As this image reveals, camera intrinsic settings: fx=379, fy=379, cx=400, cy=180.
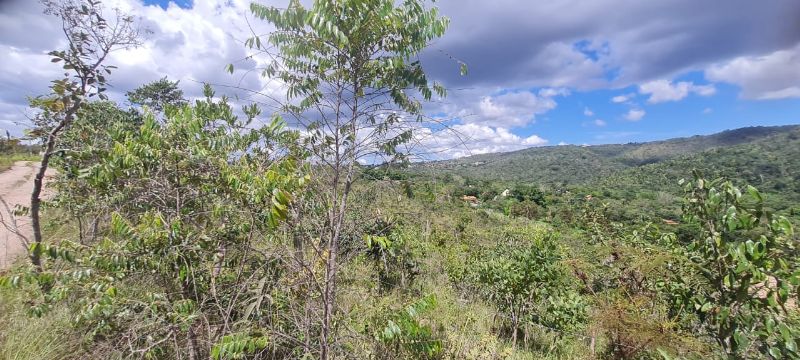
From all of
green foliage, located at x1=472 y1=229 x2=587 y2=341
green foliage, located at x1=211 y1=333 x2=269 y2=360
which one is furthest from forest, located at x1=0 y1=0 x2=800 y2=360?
green foliage, located at x1=472 y1=229 x2=587 y2=341

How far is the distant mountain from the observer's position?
8145 cm

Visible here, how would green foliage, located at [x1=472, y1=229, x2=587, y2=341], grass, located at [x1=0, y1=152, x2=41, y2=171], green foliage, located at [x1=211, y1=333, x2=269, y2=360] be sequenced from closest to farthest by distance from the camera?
green foliage, located at [x1=211, y1=333, x2=269, y2=360] < green foliage, located at [x1=472, y1=229, x2=587, y2=341] < grass, located at [x1=0, y1=152, x2=41, y2=171]

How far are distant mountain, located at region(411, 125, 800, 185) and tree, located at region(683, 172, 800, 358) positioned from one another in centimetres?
8008

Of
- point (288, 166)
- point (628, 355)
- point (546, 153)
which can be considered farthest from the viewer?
point (546, 153)

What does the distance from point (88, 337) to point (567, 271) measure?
23.3 feet

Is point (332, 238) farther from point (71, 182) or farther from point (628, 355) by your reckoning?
point (71, 182)

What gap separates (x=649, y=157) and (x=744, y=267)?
160884 millimetres

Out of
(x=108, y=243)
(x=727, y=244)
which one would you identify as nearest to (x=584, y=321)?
(x=727, y=244)

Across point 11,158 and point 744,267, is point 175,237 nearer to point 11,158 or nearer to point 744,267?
point 744,267

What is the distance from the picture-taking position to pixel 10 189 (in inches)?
538

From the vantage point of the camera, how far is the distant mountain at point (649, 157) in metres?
81.4

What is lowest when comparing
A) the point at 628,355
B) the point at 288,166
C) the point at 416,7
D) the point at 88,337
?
the point at 628,355

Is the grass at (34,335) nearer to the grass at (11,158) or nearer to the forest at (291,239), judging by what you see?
the forest at (291,239)

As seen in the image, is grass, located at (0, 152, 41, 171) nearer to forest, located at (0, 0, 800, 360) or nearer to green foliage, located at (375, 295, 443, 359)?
forest, located at (0, 0, 800, 360)
